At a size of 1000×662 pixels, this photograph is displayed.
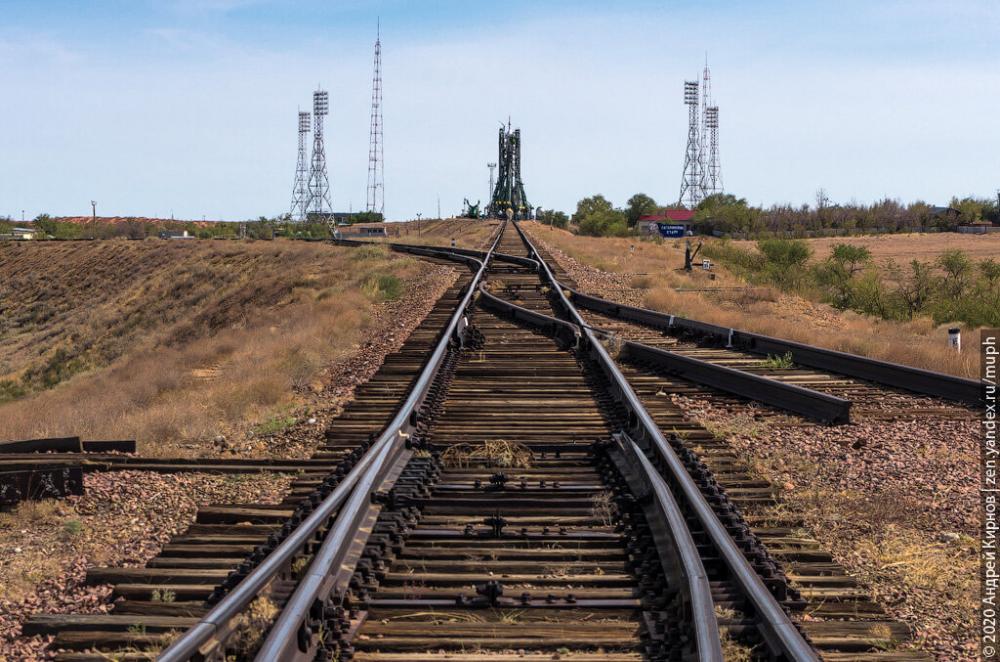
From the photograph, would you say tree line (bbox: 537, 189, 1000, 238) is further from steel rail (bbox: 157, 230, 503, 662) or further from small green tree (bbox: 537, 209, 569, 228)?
steel rail (bbox: 157, 230, 503, 662)

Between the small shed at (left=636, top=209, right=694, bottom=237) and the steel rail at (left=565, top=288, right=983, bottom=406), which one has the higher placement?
the small shed at (left=636, top=209, right=694, bottom=237)

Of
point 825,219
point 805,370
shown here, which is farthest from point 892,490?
point 825,219

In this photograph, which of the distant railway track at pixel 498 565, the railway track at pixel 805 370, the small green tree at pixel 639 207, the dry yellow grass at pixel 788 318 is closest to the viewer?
the distant railway track at pixel 498 565

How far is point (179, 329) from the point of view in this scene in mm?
34719

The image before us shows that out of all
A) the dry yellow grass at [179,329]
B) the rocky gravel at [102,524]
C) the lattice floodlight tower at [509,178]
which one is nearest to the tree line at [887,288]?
the dry yellow grass at [179,329]

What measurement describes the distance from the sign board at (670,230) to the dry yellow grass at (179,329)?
31013 mm

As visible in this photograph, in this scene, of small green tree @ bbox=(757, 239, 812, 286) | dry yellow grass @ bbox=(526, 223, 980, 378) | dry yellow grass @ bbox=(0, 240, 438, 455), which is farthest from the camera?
small green tree @ bbox=(757, 239, 812, 286)

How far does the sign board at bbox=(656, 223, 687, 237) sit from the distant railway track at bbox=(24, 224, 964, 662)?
6930cm

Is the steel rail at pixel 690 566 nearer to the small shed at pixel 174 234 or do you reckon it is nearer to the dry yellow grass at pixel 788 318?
the dry yellow grass at pixel 788 318

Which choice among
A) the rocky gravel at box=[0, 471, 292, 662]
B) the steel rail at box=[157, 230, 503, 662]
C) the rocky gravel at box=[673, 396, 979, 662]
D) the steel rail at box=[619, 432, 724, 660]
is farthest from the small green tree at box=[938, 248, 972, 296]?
the rocky gravel at box=[0, 471, 292, 662]

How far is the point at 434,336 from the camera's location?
14.3 m

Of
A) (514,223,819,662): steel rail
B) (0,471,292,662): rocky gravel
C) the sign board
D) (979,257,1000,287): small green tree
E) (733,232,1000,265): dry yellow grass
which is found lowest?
(0,471,292,662): rocky gravel

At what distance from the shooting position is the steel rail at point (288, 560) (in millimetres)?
3885

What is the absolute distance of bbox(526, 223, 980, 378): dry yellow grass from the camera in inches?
515
